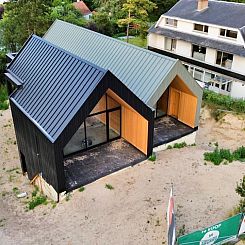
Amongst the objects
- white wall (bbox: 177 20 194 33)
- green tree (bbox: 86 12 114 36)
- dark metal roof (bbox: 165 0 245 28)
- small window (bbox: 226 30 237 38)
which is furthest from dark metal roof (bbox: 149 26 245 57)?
green tree (bbox: 86 12 114 36)

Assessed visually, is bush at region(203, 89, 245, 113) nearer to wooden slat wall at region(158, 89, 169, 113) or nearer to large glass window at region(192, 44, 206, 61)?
large glass window at region(192, 44, 206, 61)

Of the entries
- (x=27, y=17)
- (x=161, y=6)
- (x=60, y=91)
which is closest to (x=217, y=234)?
(x=60, y=91)

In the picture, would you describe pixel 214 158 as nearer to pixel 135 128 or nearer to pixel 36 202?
pixel 135 128

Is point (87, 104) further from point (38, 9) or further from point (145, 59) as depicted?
point (38, 9)

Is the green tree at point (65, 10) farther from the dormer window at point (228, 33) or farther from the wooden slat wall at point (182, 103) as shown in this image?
the wooden slat wall at point (182, 103)


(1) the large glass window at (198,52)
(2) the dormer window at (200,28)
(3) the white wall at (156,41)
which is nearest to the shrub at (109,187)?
(1) the large glass window at (198,52)

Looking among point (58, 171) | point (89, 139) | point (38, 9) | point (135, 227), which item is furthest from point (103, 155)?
point (38, 9)
